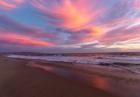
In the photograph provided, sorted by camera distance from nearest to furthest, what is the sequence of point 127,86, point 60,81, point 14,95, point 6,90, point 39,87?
point 14,95 < point 6,90 < point 39,87 < point 127,86 < point 60,81

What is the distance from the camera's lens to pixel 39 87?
8.52 m

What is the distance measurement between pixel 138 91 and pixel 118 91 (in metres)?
0.79

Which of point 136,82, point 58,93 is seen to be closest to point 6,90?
point 58,93

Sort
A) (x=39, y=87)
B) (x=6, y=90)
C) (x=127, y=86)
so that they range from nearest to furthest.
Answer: (x=6, y=90)
(x=39, y=87)
(x=127, y=86)

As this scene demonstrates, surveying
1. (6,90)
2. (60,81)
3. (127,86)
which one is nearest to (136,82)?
(127,86)

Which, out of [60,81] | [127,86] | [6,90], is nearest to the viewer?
[6,90]

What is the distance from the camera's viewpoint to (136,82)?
1010 centimetres

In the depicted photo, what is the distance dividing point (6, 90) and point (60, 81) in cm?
280

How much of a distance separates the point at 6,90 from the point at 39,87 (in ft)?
4.14

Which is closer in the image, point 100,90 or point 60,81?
point 100,90

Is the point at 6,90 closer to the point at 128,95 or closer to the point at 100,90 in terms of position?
the point at 100,90

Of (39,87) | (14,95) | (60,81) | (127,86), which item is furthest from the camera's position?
(60,81)

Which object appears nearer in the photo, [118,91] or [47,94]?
[47,94]

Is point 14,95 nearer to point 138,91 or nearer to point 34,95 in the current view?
point 34,95
